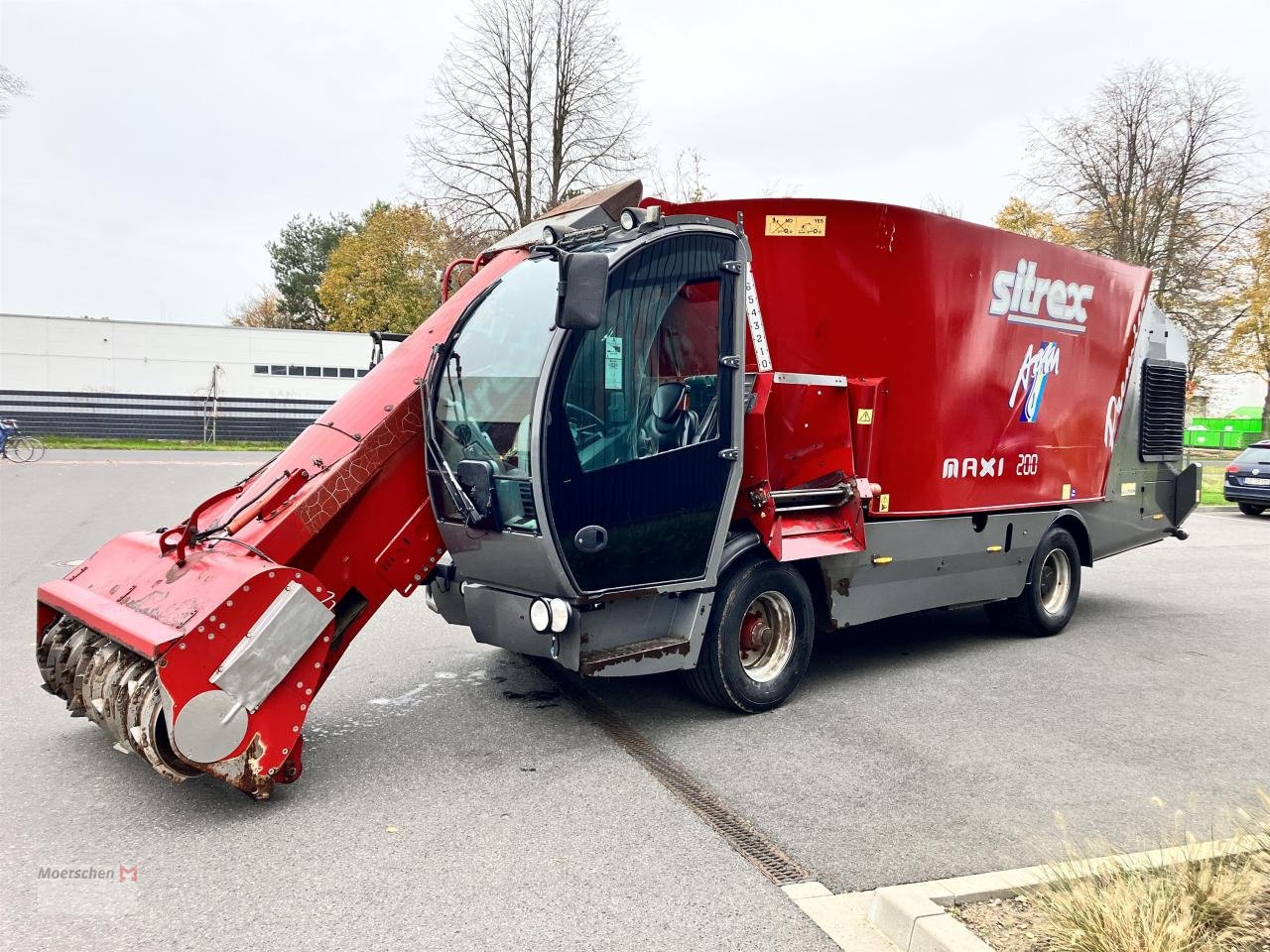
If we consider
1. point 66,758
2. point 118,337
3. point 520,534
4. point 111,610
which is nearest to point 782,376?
point 520,534

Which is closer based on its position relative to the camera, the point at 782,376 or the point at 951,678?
the point at 782,376

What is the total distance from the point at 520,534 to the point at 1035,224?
3030 centimetres

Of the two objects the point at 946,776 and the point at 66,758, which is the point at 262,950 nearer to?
the point at 66,758

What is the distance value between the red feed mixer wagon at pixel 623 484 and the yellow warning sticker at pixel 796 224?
0.01 metres

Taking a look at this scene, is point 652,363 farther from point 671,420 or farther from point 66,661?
point 66,661

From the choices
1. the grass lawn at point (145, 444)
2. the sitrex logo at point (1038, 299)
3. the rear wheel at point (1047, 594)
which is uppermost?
the sitrex logo at point (1038, 299)

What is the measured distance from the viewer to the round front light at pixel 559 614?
14.8 feet

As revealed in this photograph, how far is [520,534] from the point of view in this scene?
452 centimetres

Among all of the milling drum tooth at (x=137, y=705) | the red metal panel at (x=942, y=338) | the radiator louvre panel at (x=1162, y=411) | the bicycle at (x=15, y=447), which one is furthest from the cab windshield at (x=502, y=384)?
the bicycle at (x=15, y=447)

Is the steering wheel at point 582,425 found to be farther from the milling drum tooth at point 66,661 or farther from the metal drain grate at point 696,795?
the milling drum tooth at point 66,661

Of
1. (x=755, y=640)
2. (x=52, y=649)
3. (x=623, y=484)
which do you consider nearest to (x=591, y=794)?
(x=623, y=484)

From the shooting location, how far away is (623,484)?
4.68 meters

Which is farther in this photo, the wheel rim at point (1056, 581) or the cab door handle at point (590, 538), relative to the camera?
the wheel rim at point (1056, 581)

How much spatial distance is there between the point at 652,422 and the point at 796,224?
1820 millimetres
